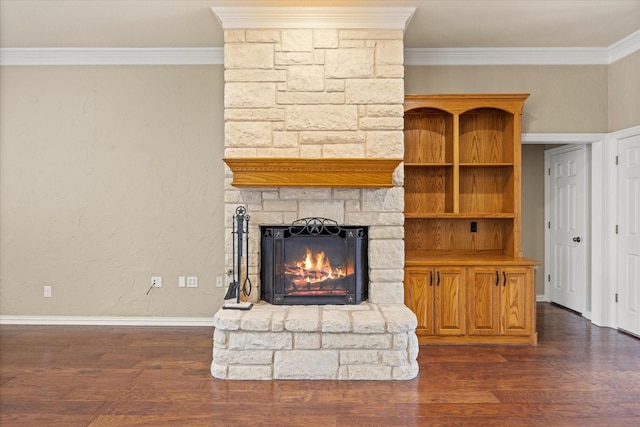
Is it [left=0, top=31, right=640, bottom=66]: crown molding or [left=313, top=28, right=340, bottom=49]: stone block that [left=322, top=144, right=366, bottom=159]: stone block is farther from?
[left=0, top=31, right=640, bottom=66]: crown molding

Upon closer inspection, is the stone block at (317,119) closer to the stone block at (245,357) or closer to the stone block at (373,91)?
the stone block at (373,91)

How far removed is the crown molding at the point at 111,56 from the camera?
433 centimetres

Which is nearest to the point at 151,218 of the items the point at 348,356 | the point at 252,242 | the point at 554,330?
the point at 252,242

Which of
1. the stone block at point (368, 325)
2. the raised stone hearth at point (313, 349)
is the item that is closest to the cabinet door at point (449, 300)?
the raised stone hearth at point (313, 349)

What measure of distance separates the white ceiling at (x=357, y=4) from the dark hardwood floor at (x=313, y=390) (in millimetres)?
2655

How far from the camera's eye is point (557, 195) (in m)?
5.21

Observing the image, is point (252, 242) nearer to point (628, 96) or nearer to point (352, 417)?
point (352, 417)

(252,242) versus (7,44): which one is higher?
(7,44)

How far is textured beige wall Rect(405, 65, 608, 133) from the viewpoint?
4.33 meters

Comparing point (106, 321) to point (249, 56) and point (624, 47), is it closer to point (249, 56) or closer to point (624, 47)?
point (249, 56)

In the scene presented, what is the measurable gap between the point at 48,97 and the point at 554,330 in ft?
17.4

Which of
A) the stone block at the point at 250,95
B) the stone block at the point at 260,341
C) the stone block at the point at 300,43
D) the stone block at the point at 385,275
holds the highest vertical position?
the stone block at the point at 300,43

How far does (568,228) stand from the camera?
16.5 ft

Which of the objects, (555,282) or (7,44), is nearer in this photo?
(7,44)
